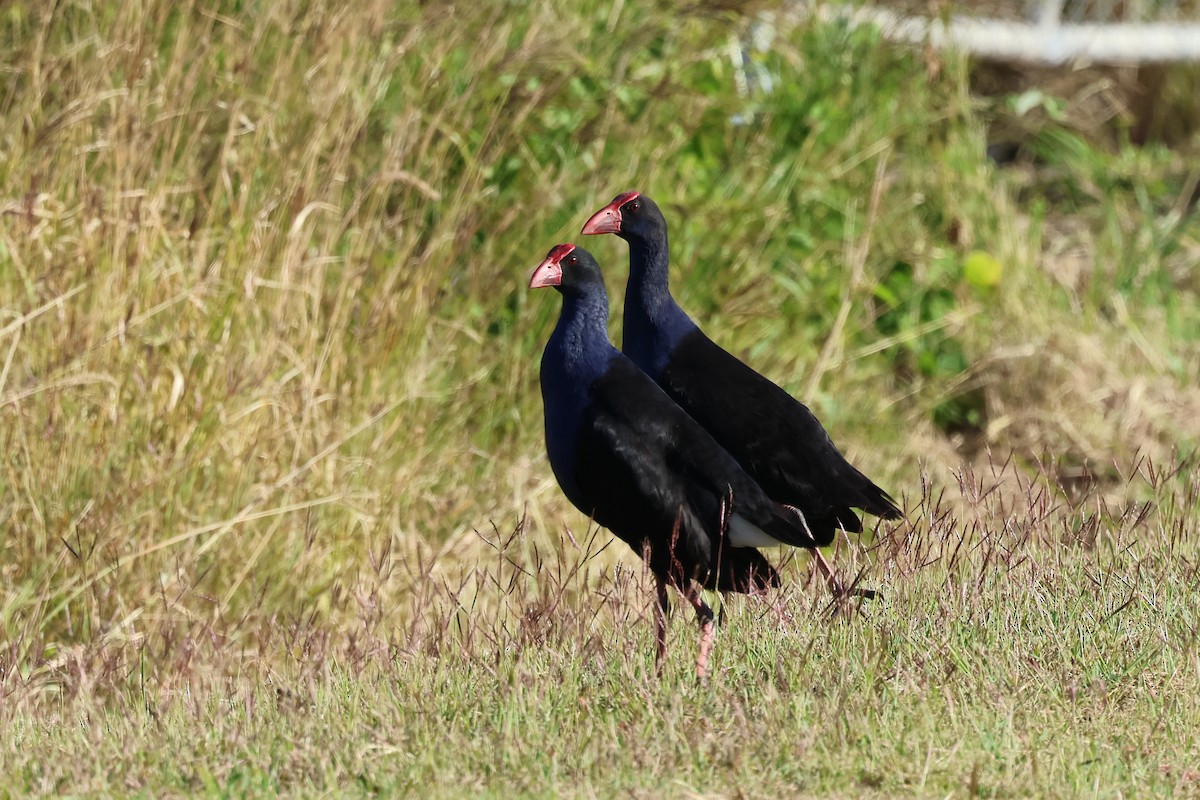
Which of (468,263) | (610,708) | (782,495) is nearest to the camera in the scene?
(610,708)

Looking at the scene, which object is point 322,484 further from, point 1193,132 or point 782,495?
point 1193,132

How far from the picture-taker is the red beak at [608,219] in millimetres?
3814

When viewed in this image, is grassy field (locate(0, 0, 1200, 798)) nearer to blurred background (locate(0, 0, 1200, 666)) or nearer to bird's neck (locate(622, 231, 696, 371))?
blurred background (locate(0, 0, 1200, 666))

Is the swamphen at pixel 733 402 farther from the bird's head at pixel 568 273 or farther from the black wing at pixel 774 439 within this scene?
the bird's head at pixel 568 273

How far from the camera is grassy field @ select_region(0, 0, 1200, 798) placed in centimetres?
272

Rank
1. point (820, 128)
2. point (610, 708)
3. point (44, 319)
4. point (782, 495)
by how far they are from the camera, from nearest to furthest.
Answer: point (610, 708)
point (782, 495)
point (44, 319)
point (820, 128)

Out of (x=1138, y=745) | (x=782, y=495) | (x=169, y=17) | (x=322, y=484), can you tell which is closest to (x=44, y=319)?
(x=322, y=484)

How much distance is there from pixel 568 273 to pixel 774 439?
0.58 metres

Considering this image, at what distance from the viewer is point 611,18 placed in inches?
207

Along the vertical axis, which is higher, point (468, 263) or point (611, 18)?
point (611, 18)

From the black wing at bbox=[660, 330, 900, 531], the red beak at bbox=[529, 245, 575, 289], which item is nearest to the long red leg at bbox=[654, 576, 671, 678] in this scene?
the black wing at bbox=[660, 330, 900, 531]

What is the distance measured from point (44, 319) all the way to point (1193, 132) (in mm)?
6327

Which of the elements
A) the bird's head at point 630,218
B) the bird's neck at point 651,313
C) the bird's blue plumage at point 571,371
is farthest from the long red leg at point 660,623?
the bird's head at point 630,218

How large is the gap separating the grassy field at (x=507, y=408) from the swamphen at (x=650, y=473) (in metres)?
0.17
